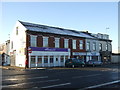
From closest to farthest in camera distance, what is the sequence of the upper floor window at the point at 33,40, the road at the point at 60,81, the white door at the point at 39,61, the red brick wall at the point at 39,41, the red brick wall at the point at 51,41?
1. the road at the point at 60,81
2. the upper floor window at the point at 33,40
3. the white door at the point at 39,61
4. the red brick wall at the point at 39,41
5. the red brick wall at the point at 51,41

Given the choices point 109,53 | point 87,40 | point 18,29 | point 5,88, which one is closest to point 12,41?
point 18,29

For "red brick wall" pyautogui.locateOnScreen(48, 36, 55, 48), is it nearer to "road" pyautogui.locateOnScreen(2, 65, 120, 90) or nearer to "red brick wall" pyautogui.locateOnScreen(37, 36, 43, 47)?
"red brick wall" pyautogui.locateOnScreen(37, 36, 43, 47)

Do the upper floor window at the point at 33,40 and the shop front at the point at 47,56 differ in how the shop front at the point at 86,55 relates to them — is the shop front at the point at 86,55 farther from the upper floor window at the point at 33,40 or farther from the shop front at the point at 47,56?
→ the upper floor window at the point at 33,40

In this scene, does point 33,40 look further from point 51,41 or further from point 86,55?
point 86,55

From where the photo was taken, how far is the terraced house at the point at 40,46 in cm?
3583

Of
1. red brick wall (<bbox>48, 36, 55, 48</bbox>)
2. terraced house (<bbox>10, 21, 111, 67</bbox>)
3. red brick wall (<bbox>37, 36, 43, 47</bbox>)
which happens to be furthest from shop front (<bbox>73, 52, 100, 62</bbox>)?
red brick wall (<bbox>37, 36, 43, 47</bbox>)

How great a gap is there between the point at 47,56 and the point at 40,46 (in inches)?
101

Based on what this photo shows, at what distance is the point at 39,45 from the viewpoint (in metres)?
36.9

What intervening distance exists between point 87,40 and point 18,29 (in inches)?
691

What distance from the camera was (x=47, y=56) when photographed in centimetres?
3797

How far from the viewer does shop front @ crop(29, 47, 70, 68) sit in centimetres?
3581

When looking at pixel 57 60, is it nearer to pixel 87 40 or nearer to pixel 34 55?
pixel 34 55

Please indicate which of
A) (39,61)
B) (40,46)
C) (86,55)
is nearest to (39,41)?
(40,46)

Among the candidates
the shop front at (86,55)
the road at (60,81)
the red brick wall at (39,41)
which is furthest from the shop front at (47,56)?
the road at (60,81)
